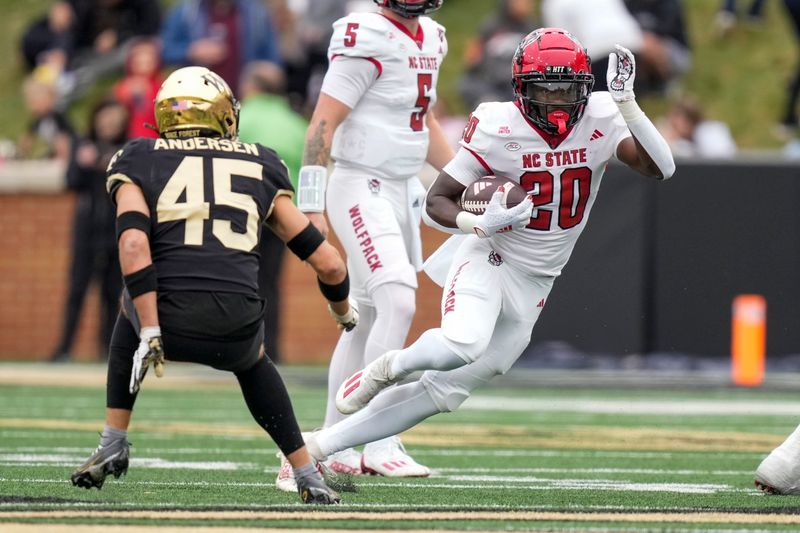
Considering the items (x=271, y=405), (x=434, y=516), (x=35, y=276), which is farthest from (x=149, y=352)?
(x=35, y=276)

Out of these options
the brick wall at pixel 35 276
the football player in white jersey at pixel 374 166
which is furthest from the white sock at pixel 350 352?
the brick wall at pixel 35 276

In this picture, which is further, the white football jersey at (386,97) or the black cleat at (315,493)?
the white football jersey at (386,97)

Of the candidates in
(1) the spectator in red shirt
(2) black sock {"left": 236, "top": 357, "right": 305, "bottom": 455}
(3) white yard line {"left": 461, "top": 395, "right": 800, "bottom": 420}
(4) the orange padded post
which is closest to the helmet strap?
(2) black sock {"left": 236, "top": 357, "right": 305, "bottom": 455}

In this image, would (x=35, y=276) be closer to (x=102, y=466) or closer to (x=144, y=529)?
(x=102, y=466)

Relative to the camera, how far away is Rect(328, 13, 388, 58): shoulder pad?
6824 millimetres

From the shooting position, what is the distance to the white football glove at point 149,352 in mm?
5035

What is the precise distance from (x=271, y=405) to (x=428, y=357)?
26.0 inches

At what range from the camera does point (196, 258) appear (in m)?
5.18

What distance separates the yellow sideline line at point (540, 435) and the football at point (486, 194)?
2351 mm

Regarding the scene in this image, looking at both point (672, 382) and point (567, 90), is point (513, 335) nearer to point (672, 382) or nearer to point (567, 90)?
point (567, 90)

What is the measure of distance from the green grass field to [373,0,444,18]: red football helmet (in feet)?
6.12

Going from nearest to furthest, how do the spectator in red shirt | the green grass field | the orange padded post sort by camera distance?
1. the green grass field
2. the orange padded post
3. the spectator in red shirt

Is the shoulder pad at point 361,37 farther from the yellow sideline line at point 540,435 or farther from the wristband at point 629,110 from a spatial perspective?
the yellow sideline line at point 540,435

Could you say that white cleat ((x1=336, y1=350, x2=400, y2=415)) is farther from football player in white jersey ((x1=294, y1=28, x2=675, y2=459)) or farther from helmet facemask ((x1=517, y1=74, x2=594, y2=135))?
helmet facemask ((x1=517, y1=74, x2=594, y2=135))
